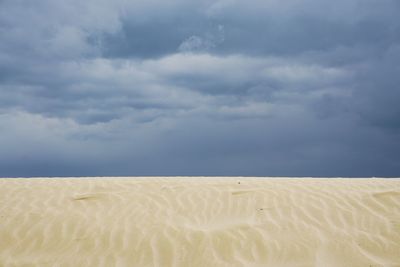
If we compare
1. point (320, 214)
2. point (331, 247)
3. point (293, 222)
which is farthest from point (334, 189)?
point (331, 247)

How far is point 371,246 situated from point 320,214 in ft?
4.48

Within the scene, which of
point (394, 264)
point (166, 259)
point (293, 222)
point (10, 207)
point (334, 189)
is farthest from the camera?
point (334, 189)

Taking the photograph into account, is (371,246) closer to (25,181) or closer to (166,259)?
(166,259)

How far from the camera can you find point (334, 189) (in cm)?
920

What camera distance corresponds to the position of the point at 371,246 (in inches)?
242

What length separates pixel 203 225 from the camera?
7.09 meters

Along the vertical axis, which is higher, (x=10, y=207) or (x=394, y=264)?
(x=10, y=207)

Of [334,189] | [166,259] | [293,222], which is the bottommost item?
A: [166,259]

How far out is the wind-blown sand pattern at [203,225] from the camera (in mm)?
6000

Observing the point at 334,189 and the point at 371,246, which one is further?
the point at 334,189

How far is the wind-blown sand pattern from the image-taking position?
6.00 meters

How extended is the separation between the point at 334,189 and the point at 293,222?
8.67ft

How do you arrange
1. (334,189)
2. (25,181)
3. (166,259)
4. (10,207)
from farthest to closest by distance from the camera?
(25,181)
(334,189)
(10,207)
(166,259)

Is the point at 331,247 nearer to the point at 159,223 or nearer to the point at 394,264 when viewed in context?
the point at 394,264
